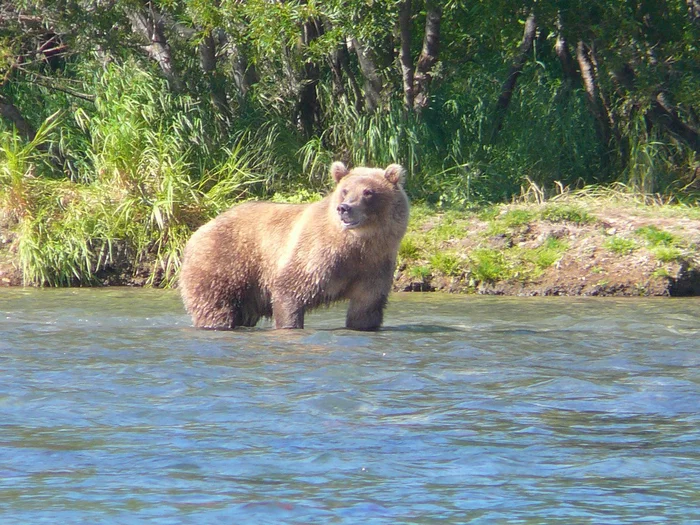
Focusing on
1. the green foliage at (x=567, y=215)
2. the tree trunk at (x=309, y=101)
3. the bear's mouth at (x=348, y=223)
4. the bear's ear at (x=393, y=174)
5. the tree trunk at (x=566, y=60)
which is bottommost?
the green foliage at (x=567, y=215)

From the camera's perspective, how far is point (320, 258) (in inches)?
304

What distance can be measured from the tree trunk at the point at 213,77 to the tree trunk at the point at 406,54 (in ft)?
7.05

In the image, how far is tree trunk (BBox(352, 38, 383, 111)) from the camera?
13.2 m

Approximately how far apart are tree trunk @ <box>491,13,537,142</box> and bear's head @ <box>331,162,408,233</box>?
5.79m

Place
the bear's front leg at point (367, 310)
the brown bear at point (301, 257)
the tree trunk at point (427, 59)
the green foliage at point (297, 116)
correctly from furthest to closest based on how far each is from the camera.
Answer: the tree trunk at point (427, 59), the green foliage at point (297, 116), the bear's front leg at point (367, 310), the brown bear at point (301, 257)

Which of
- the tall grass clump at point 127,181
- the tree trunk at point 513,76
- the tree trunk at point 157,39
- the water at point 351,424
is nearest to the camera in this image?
the water at point 351,424

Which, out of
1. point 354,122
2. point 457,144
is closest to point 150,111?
point 354,122

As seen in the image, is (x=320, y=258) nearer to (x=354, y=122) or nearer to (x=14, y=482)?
(x=14, y=482)

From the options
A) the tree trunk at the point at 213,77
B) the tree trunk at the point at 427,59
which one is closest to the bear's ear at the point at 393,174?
the tree trunk at the point at 427,59

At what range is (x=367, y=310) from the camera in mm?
8016

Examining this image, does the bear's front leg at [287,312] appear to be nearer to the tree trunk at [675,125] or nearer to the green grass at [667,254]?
the green grass at [667,254]

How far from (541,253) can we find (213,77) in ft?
16.2

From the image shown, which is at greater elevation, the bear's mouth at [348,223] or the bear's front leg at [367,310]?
the bear's mouth at [348,223]

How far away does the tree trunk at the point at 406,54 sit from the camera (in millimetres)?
12531
